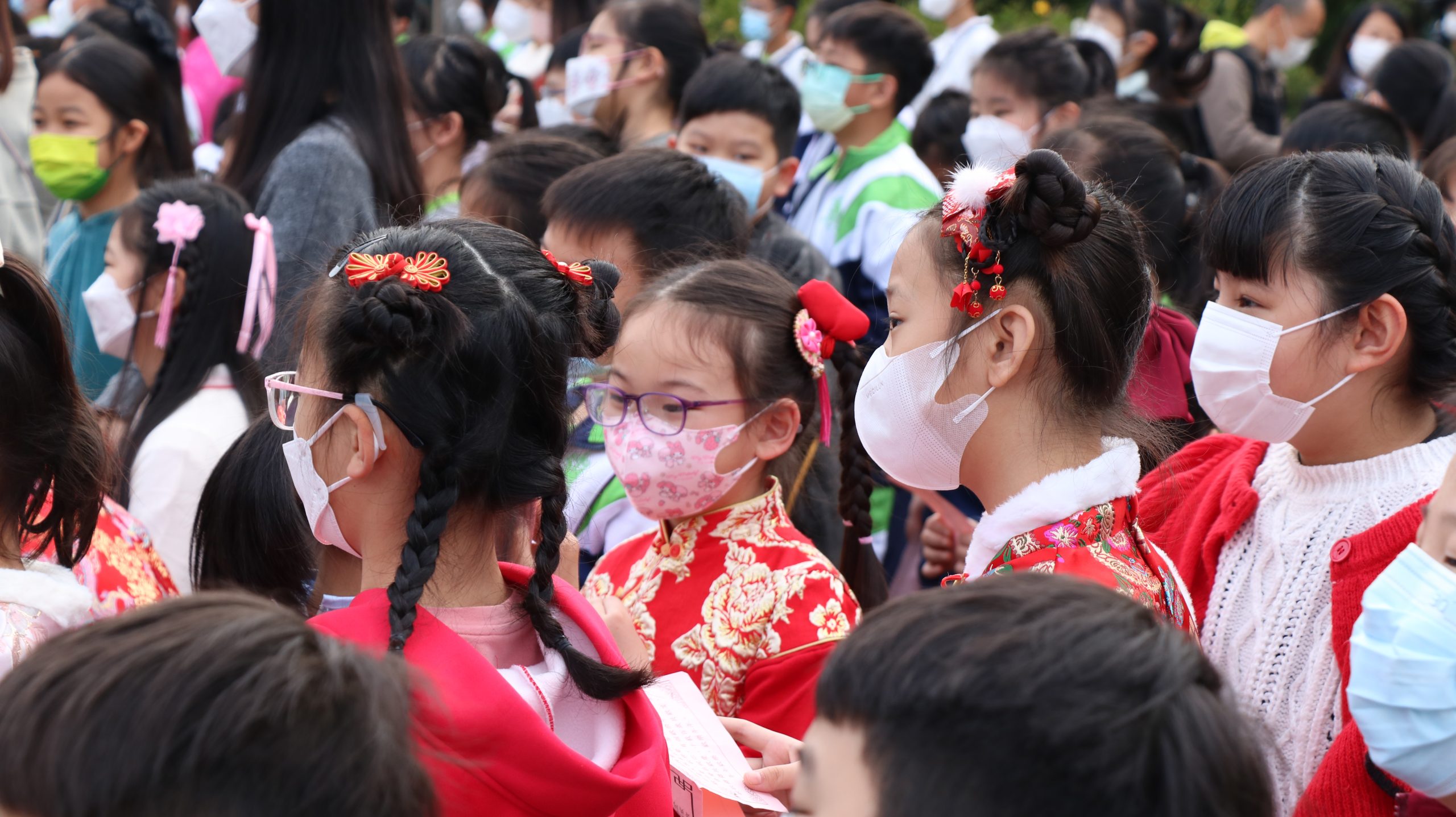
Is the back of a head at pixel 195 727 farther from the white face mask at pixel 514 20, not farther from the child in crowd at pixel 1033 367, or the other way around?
the white face mask at pixel 514 20

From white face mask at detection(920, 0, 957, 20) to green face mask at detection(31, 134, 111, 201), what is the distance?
5177 millimetres

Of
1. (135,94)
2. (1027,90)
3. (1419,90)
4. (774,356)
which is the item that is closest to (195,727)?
(774,356)

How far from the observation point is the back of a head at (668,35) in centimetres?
562

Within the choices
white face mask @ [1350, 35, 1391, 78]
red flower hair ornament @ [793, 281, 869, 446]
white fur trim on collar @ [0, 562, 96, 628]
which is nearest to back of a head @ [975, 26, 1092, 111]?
white face mask @ [1350, 35, 1391, 78]

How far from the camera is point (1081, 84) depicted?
20.2ft

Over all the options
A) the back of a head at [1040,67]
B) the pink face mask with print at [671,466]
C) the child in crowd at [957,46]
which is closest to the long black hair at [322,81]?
the pink face mask with print at [671,466]

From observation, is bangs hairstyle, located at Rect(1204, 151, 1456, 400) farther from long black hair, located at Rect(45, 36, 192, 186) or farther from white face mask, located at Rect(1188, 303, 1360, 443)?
long black hair, located at Rect(45, 36, 192, 186)

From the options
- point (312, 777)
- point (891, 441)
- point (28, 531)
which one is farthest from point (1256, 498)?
point (28, 531)

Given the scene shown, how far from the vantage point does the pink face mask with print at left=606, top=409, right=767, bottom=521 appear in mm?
2684

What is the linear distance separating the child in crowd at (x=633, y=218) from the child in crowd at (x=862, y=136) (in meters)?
1.46

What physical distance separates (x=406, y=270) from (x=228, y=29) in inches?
135

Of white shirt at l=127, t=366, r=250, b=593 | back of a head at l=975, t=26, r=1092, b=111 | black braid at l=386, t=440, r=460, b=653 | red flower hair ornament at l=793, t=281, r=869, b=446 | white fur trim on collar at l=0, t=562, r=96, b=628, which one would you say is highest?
black braid at l=386, t=440, r=460, b=653

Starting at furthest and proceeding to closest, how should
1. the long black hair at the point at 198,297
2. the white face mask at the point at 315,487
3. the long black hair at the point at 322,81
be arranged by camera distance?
the long black hair at the point at 322,81
the long black hair at the point at 198,297
the white face mask at the point at 315,487

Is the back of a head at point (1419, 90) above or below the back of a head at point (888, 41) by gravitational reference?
below
